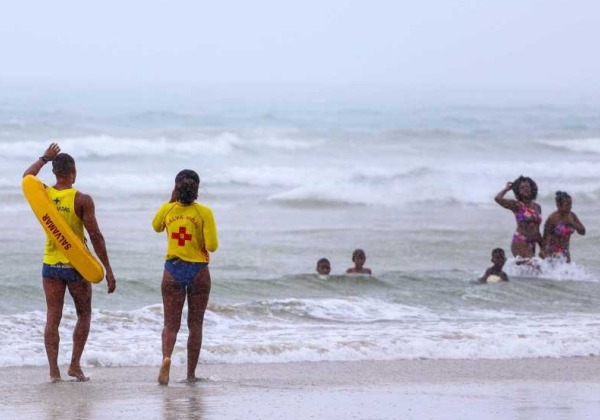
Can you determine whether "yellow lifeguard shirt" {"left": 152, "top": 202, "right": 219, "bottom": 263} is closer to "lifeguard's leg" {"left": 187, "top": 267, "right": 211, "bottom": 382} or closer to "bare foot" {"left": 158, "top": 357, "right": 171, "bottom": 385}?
"lifeguard's leg" {"left": 187, "top": 267, "right": 211, "bottom": 382}

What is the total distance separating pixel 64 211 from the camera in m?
7.47

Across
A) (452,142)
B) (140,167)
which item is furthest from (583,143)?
(140,167)

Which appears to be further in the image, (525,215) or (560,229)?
(560,229)

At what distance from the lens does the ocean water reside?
1015 cm

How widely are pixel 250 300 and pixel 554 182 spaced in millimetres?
20103

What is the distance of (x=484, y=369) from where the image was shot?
9.16 meters

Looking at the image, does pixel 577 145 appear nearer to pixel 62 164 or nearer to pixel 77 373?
pixel 77 373

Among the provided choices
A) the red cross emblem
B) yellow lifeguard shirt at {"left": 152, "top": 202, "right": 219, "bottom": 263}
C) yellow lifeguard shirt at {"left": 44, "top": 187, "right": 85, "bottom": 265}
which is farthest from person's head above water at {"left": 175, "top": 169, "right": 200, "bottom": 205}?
yellow lifeguard shirt at {"left": 44, "top": 187, "right": 85, "bottom": 265}

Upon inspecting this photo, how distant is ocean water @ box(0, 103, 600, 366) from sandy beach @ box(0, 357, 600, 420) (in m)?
0.49

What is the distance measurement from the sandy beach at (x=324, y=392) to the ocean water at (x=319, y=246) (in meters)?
0.49

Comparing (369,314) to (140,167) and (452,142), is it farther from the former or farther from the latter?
(452,142)

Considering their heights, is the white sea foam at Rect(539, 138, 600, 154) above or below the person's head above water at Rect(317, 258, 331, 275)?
above

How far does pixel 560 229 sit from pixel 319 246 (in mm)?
4858

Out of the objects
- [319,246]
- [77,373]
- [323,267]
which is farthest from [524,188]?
[77,373]
